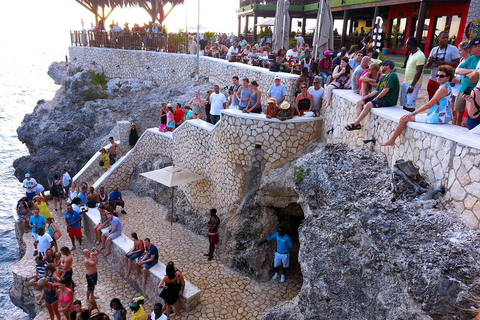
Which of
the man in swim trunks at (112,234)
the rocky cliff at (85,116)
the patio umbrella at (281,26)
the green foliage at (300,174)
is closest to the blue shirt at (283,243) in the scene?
the green foliage at (300,174)

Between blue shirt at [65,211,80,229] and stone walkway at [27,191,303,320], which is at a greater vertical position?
blue shirt at [65,211,80,229]

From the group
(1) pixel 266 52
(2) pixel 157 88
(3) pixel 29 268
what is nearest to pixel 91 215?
(3) pixel 29 268

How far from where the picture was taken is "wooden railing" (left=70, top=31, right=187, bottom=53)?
918 inches

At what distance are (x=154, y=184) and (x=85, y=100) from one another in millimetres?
13685

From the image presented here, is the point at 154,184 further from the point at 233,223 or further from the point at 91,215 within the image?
the point at 233,223

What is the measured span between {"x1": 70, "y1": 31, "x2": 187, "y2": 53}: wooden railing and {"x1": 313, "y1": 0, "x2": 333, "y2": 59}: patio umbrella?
503 inches

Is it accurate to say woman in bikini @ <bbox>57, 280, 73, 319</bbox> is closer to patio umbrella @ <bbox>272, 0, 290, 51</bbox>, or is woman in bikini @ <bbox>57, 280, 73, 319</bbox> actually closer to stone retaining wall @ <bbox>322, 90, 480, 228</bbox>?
stone retaining wall @ <bbox>322, 90, 480, 228</bbox>

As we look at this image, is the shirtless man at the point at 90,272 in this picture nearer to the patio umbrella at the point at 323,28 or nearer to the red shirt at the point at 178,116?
the red shirt at the point at 178,116

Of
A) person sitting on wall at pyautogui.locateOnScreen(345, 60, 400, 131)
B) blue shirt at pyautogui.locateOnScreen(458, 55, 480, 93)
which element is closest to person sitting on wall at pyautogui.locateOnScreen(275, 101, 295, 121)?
person sitting on wall at pyautogui.locateOnScreen(345, 60, 400, 131)

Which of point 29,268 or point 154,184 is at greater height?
point 154,184

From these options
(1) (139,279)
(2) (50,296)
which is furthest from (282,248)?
(2) (50,296)

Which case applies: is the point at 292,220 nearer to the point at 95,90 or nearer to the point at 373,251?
the point at 373,251

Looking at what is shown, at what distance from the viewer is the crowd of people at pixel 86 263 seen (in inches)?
314

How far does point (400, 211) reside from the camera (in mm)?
4828
